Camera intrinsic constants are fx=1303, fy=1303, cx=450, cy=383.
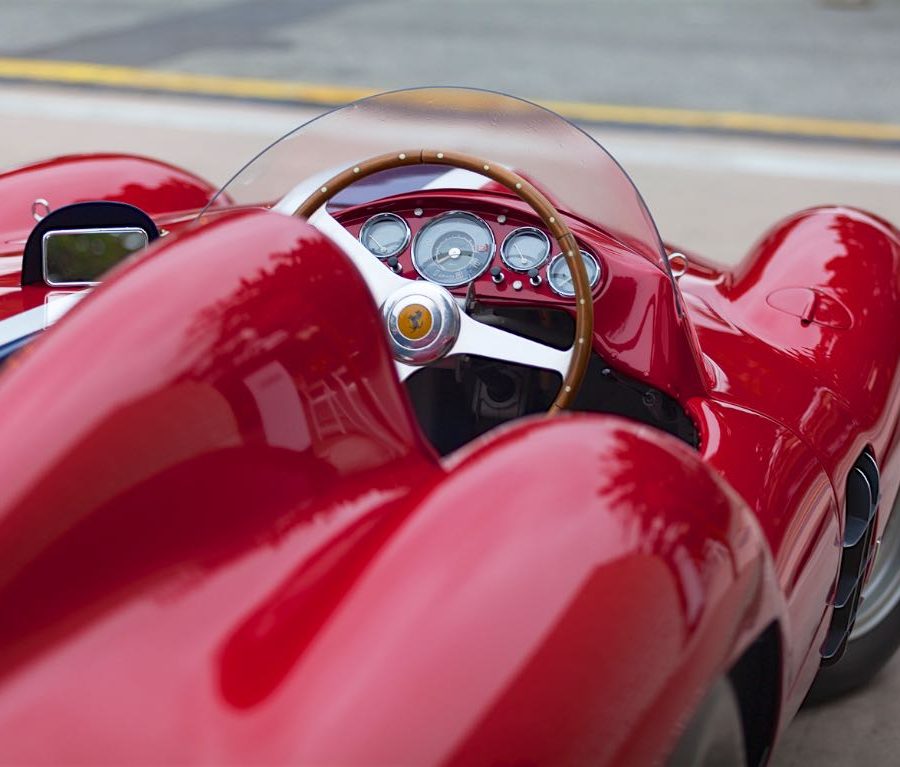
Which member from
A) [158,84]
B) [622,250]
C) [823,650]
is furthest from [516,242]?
[158,84]

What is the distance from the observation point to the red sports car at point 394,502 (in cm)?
148

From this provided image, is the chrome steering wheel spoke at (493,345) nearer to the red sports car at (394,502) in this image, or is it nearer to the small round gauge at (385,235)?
the red sports car at (394,502)

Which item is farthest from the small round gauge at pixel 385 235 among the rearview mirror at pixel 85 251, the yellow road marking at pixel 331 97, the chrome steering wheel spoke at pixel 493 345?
the yellow road marking at pixel 331 97

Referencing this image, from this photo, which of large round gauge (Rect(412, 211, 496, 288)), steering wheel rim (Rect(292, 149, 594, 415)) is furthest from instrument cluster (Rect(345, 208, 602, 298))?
steering wheel rim (Rect(292, 149, 594, 415))

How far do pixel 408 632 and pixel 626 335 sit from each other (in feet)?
3.85

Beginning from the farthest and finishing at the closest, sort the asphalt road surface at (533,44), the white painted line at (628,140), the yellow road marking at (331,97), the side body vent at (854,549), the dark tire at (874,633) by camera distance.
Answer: the asphalt road surface at (533,44) < the yellow road marking at (331,97) < the white painted line at (628,140) < the dark tire at (874,633) < the side body vent at (854,549)

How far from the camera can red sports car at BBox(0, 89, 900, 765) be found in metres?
1.48

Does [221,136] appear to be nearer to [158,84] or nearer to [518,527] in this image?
[158,84]

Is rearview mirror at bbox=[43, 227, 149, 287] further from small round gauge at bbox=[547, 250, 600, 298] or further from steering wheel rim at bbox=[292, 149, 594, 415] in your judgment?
small round gauge at bbox=[547, 250, 600, 298]

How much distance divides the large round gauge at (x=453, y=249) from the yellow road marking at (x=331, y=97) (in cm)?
527

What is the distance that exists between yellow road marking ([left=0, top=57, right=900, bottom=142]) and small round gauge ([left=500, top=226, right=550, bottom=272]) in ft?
17.3

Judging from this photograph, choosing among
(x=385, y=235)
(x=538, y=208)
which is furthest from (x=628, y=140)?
(x=538, y=208)

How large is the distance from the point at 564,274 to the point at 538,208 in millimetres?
238

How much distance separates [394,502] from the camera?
Result: 5.99 ft
